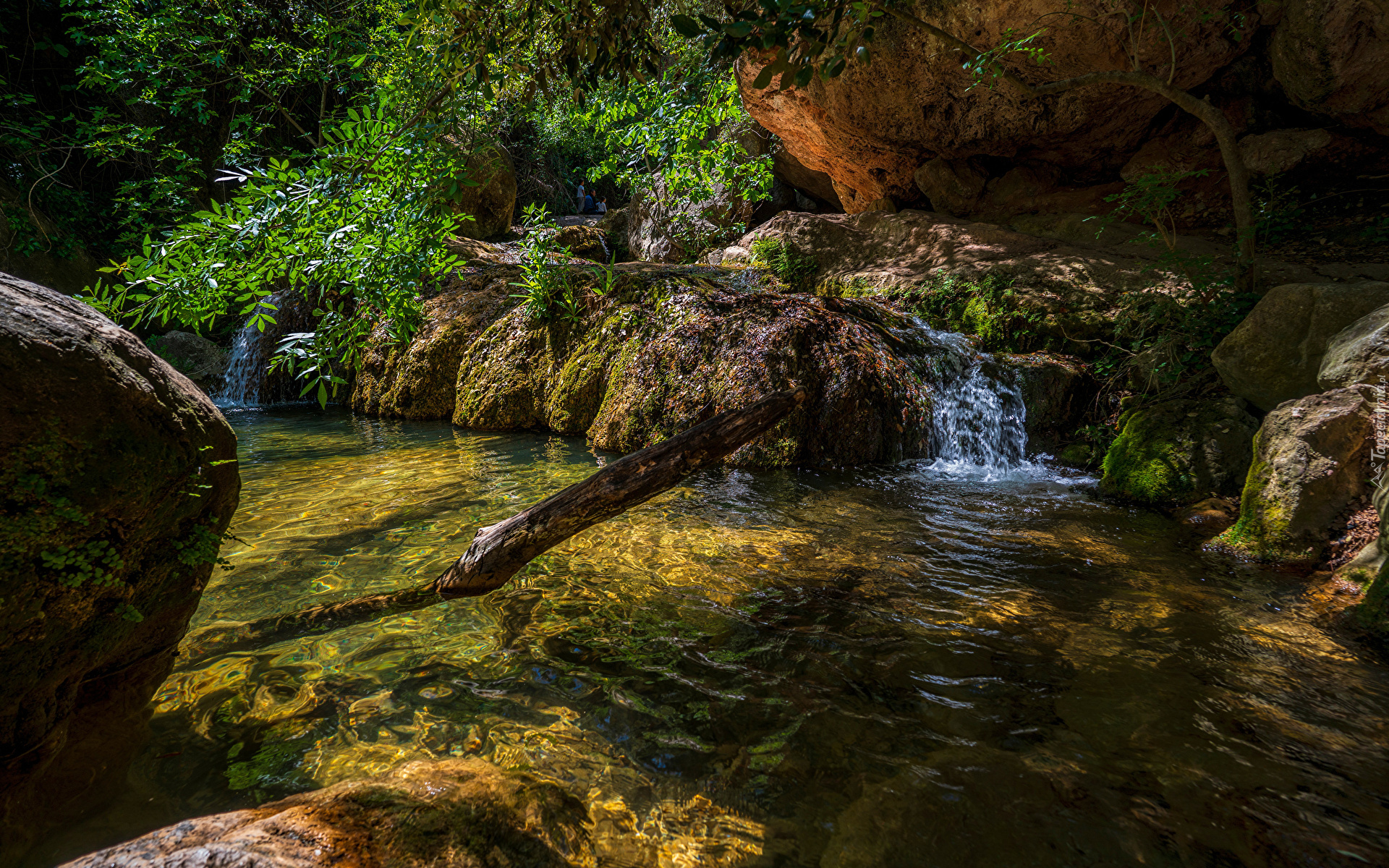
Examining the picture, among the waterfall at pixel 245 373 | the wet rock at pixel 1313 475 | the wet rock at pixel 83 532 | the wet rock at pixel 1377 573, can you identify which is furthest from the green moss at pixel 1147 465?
the waterfall at pixel 245 373

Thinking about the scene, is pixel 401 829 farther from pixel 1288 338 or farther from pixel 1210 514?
pixel 1288 338

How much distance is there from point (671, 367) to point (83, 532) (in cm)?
550

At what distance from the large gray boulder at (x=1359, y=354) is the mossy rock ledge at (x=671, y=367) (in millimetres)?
3077

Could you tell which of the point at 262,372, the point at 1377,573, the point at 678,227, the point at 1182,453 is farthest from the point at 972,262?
the point at 262,372

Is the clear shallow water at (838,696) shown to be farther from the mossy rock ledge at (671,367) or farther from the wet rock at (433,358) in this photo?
the wet rock at (433,358)

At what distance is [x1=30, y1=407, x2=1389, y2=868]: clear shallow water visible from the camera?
1.79 metres

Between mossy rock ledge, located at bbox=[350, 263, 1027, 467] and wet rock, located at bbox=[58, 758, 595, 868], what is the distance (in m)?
4.60

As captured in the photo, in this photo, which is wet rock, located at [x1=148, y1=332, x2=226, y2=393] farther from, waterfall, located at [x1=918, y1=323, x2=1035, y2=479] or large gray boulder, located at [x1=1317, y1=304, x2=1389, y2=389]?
large gray boulder, located at [x1=1317, y1=304, x2=1389, y2=389]

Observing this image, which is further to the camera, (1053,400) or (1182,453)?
(1053,400)

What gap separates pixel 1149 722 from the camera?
87.2 inches

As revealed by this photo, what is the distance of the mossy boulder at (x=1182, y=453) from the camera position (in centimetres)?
467

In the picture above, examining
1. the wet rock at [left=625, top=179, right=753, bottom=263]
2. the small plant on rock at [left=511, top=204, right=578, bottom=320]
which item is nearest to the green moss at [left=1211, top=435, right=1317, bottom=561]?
the small plant on rock at [left=511, top=204, right=578, bottom=320]

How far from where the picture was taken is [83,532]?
1595 millimetres

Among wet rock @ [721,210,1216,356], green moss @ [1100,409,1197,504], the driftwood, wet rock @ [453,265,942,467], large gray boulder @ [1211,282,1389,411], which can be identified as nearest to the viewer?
the driftwood
